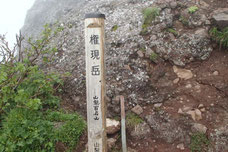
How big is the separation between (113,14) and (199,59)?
3078 mm

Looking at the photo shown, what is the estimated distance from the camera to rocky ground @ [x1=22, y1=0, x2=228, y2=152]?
4.31m

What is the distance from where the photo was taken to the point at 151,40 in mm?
5453

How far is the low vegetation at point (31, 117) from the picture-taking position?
3.94 m

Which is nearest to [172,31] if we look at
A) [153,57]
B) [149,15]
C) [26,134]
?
[149,15]

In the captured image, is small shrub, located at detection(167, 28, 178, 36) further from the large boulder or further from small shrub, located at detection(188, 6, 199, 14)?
the large boulder

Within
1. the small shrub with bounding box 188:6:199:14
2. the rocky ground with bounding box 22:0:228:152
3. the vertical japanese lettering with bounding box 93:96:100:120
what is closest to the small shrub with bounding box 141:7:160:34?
the rocky ground with bounding box 22:0:228:152

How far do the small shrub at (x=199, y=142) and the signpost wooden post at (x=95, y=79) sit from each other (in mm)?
1903

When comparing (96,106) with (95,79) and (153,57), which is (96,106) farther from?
(153,57)

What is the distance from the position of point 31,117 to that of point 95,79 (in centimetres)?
197

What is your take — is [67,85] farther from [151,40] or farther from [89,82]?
[151,40]

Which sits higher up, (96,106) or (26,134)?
(96,106)

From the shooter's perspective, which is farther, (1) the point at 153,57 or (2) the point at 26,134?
(1) the point at 153,57

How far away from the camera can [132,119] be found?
4605 mm

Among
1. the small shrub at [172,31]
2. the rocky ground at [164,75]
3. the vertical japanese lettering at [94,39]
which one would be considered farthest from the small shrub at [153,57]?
the vertical japanese lettering at [94,39]
